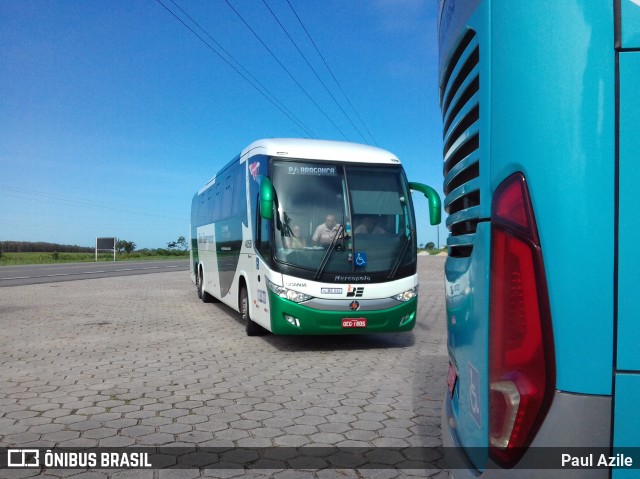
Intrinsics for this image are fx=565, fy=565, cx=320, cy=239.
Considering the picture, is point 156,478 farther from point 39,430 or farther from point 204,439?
point 39,430

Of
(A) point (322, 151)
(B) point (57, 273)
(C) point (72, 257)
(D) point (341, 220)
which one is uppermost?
(A) point (322, 151)

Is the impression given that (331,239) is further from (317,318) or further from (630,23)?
(630,23)

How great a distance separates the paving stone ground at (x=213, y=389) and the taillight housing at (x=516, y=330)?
2.33 m

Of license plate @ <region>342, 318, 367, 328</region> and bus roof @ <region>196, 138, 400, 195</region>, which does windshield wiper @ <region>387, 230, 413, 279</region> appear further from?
bus roof @ <region>196, 138, 400, 195</region>

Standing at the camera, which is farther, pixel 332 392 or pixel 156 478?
pixel 332 392

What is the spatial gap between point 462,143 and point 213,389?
4.63 meters

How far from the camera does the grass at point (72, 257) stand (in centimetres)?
5099

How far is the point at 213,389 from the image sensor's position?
6000 mm

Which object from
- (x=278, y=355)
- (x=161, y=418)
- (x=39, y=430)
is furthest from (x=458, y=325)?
(x=278, y=355)

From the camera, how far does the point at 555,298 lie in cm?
155

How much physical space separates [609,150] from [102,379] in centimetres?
617

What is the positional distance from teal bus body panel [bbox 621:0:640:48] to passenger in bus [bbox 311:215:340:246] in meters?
6.70

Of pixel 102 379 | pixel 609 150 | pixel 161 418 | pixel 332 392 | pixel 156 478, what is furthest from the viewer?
pixel 102 379

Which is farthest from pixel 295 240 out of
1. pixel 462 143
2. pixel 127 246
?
pixel 127 246
